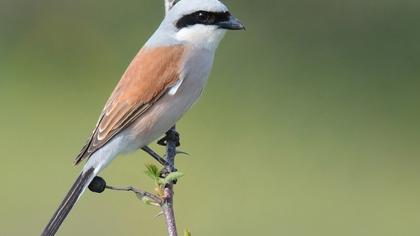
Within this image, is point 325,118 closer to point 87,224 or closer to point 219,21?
point 87,224

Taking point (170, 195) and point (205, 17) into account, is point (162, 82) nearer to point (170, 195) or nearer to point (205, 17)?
point (205, 17)

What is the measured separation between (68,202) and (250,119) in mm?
4059

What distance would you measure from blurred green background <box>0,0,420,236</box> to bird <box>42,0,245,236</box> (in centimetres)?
217

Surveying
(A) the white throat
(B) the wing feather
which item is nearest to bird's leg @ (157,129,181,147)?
(B) the wing feather

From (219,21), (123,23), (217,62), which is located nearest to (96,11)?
(123,23)

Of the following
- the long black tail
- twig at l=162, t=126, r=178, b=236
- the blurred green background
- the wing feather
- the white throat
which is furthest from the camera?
the blurred green background

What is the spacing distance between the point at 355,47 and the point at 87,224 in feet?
9.70

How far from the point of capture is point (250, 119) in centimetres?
737

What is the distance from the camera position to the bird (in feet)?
12.1

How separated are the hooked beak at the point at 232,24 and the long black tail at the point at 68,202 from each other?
0.69 metres

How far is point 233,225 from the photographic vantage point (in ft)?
19.7

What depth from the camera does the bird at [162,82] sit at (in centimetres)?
370

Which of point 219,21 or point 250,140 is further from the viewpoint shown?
point 250,140

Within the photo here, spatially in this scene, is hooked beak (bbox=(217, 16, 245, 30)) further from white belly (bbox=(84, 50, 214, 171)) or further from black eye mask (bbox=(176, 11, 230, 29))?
white belly (bbox=(84, 50, 214, 171))
